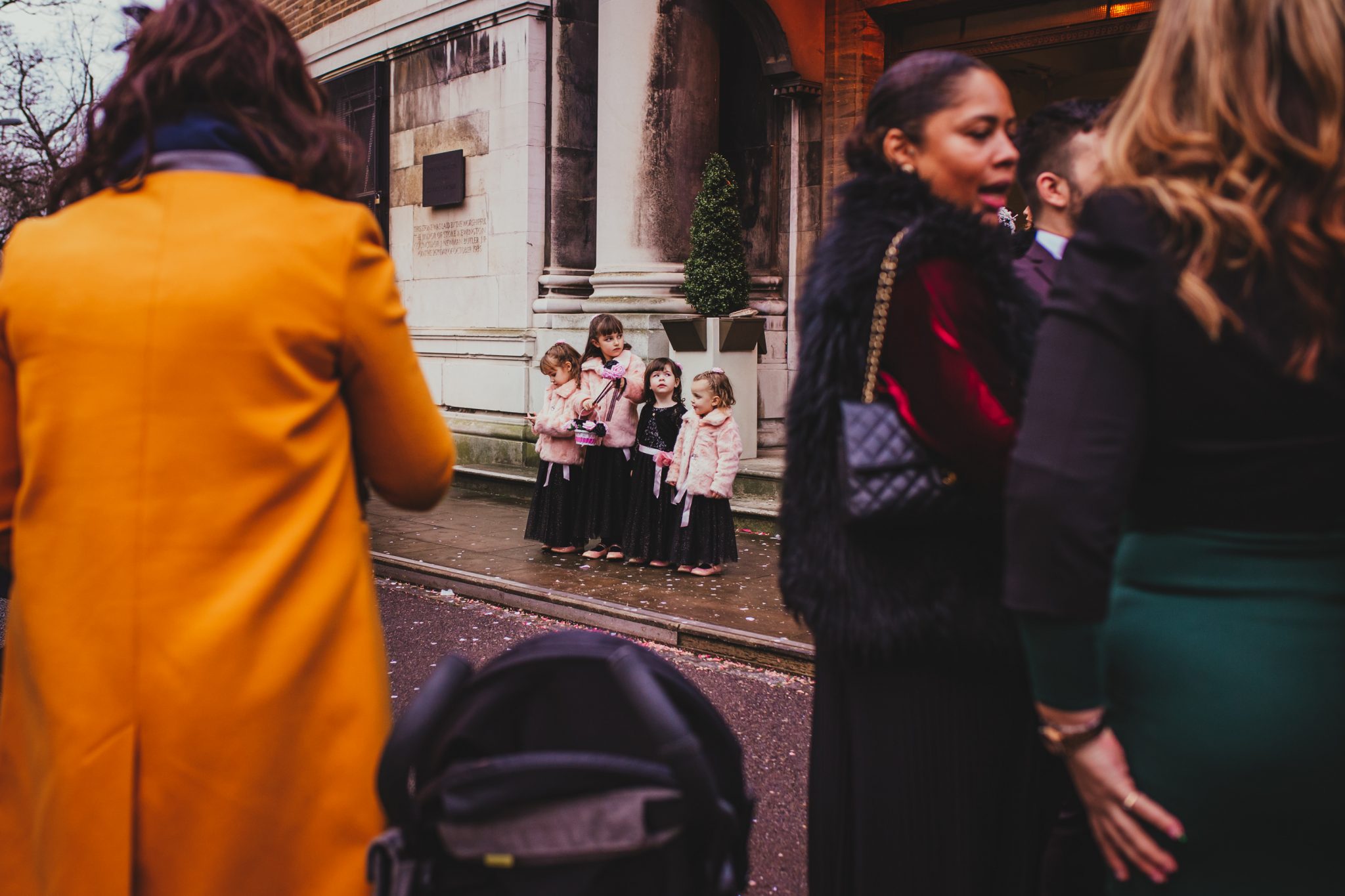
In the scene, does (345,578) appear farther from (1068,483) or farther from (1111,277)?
(1111,277)

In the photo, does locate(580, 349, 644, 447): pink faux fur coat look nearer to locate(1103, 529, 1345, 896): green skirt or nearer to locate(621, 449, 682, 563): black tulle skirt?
locate(621, 449, 682, 563): black tulle skirt

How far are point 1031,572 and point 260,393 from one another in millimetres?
1215

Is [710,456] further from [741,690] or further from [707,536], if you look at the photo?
[741,690]

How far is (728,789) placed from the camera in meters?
1.84

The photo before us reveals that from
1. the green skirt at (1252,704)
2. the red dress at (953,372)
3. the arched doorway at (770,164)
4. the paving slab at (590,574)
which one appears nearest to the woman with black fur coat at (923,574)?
the red dress at (953,372)

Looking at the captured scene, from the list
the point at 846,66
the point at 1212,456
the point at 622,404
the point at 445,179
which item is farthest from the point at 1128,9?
the point at 1212,456

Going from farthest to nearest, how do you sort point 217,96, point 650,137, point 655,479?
1. point 650,137
2. point 655,479
3. point 217,96

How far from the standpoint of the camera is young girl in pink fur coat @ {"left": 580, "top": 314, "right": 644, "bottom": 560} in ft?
28.5

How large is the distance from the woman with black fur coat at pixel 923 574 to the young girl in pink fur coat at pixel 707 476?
18.0ft

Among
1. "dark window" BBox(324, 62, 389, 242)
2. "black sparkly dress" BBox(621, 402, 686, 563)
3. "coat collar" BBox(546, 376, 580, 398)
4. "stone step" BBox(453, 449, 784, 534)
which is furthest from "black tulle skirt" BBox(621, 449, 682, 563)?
"dark window" BBox(324, 62, 389, 242)

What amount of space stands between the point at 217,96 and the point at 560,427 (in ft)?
22.4

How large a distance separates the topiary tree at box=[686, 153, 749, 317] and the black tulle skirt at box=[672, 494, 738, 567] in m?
3.02

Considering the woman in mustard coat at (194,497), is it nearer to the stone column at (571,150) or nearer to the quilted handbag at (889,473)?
the quilted handbag at (889,473)

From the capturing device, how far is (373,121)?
50.0ft
